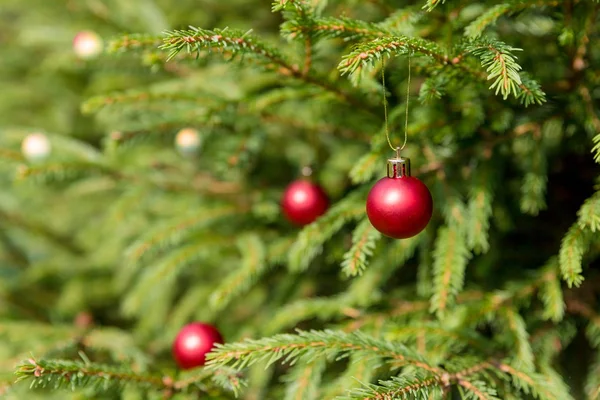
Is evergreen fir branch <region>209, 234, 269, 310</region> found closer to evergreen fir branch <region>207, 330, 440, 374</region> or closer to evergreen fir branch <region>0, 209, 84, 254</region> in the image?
evergreen fir branch <region>207, 330, 440, 374</region>

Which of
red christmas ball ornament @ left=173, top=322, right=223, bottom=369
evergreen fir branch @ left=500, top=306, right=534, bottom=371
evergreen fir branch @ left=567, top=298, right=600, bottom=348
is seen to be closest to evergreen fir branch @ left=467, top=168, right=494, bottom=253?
evergreen fir branch @ left=500, top=306, right=534, bottom=371

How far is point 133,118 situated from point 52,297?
52cm

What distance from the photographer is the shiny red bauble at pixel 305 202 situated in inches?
36.4

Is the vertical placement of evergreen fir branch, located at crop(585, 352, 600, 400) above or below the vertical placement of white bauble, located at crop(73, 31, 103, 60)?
below

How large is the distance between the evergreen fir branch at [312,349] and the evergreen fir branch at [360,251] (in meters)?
0.09

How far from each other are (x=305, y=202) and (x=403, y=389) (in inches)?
15.4

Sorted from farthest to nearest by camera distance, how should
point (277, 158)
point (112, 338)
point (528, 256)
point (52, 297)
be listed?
point (52, 297) → point (277, 158) → point (112, 338) → point (528, 256)

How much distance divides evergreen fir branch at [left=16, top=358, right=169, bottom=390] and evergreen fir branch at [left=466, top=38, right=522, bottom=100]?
0.60 meters

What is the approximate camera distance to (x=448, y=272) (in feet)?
2.54

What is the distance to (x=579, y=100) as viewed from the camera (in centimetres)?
74

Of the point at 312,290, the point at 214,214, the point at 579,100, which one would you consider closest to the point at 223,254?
Answer: the point at 214,214

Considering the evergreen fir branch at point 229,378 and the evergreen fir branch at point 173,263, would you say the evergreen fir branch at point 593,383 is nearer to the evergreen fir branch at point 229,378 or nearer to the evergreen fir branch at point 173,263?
the evergreen fir branch at point 229,378

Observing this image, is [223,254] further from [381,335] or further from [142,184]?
[381,335]

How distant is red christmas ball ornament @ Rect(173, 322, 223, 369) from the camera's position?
833 mm
